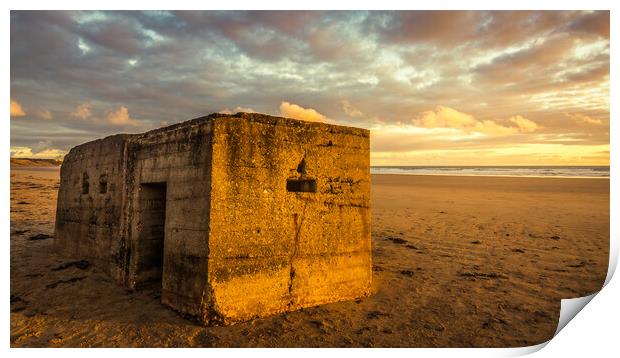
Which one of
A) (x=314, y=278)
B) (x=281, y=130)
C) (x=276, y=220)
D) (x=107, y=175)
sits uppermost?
(x=281, y=130)

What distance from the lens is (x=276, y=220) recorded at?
5.16m

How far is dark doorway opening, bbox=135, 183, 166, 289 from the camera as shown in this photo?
6086 mm

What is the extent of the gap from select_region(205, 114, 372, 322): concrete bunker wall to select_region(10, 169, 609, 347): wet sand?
0.32 m

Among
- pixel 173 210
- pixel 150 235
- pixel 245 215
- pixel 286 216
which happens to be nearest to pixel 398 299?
pixel 286 216

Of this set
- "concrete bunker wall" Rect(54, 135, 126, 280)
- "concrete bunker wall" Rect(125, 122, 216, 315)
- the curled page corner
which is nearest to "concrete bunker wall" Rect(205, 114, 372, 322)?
"concrete bunker wall" Rect(125, 122, 216, 315)

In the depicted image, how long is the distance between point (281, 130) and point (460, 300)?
146 inches

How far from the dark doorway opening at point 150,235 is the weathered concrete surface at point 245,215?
0.05 feet

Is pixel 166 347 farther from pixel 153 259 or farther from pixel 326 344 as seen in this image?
pixel 153 259

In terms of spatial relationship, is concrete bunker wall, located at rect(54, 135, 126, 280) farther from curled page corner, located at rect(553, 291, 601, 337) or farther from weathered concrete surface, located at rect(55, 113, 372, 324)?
curled page corner, located at rect(553, 291, 601, 337)

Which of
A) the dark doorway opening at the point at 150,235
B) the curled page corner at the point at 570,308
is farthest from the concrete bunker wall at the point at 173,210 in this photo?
the curled page corner at the point at 570,308

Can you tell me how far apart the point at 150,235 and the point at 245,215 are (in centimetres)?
218

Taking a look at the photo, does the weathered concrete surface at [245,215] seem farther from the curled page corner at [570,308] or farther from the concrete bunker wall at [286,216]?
the curled page corner at [570,308]

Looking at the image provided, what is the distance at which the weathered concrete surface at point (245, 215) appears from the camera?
4.79 meters

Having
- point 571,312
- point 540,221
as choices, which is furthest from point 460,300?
point 540,221
